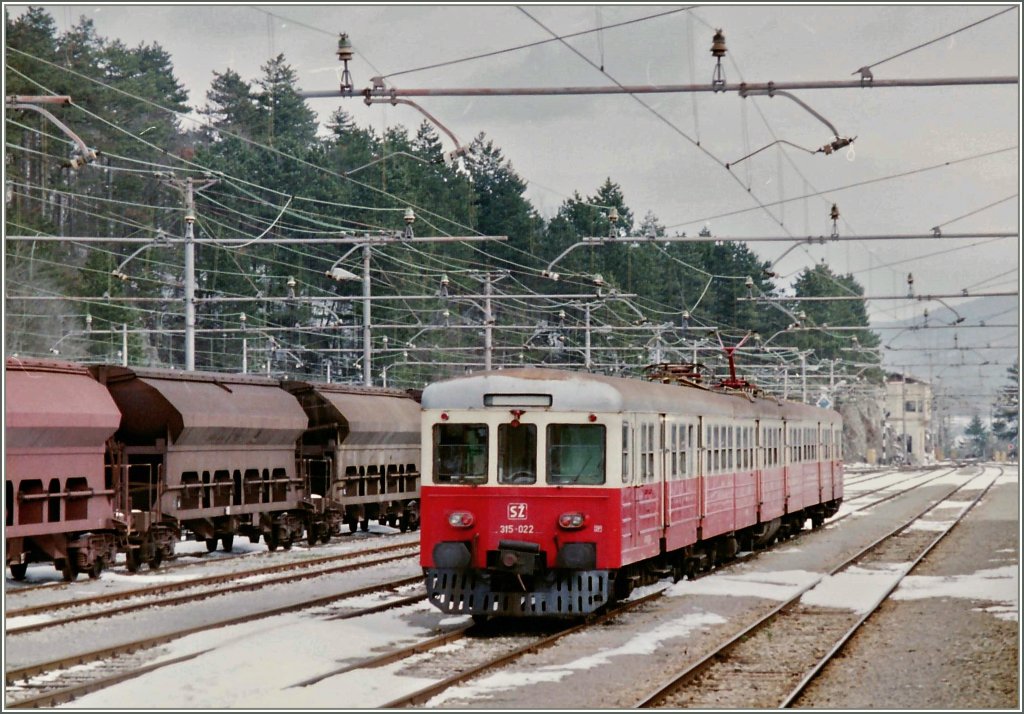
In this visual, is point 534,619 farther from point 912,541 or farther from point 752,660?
point 912,541

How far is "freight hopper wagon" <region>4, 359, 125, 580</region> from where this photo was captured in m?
20.7

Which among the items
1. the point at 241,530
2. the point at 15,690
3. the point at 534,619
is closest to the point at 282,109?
the point at 241,530

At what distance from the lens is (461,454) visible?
1745 centimetres

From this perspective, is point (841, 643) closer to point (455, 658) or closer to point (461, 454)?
point (455, 658)

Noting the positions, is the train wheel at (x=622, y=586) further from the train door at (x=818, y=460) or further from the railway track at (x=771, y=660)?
the train door at (x=818, y=460)

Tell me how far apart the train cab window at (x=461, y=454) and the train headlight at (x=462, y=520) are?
0.39 m

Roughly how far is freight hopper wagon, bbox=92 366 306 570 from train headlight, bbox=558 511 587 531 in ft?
31.0

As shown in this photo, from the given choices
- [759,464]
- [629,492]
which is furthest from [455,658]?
[759,464]

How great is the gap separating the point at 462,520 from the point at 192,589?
6.36 meters

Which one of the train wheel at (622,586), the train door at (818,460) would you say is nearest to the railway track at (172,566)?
the train wheel at (622,586)

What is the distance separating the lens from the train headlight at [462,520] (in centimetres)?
1711

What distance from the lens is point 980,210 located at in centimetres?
2577

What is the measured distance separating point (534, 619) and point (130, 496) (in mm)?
8712

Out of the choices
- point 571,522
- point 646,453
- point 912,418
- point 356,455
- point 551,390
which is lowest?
point 571,522
